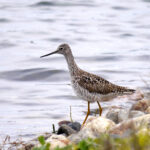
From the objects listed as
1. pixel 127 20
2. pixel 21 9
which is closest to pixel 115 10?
pixel 127 20

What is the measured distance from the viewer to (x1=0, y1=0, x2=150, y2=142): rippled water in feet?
34.8

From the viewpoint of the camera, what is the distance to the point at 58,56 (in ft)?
51.8

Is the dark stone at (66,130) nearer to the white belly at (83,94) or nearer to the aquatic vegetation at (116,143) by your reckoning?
the white belly at (83,94)

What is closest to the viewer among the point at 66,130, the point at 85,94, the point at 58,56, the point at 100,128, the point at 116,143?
the point at 116,143

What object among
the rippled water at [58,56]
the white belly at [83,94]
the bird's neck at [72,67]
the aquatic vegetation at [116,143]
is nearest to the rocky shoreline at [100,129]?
the aquatic vegetation at [116,143]

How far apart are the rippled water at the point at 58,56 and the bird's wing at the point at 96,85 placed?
1.22m

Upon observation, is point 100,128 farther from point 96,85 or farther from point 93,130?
point 96,85

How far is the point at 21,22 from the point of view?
18.8 metres

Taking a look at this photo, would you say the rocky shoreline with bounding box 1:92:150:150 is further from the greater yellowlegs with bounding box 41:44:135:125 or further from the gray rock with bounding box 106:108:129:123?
the greater yellowlegs with bounding box 41:44:135:125

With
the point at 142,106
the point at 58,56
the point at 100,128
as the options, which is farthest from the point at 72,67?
the point at 58,56

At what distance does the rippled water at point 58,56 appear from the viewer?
10.6m

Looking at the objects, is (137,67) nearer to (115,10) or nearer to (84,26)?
(84,26)

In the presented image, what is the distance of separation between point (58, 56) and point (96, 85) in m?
7.27

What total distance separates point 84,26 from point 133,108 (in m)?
10.7
